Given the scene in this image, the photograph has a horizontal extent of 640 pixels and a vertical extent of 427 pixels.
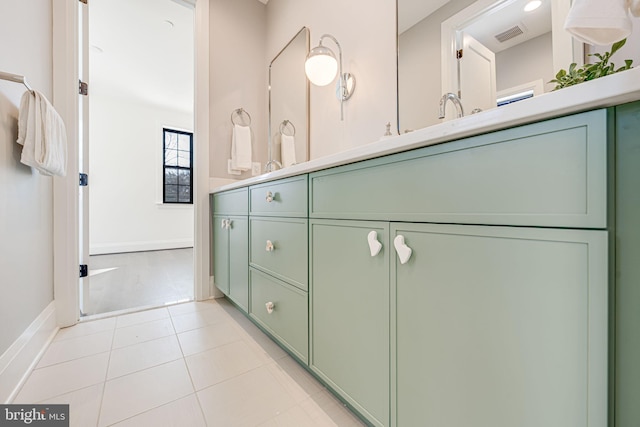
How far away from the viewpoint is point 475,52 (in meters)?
0.99

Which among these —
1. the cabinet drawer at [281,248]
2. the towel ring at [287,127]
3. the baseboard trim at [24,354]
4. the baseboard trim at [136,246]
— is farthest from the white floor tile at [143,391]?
the baseboard trim at [136,246]

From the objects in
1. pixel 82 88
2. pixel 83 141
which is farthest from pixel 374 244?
pixel 82 88

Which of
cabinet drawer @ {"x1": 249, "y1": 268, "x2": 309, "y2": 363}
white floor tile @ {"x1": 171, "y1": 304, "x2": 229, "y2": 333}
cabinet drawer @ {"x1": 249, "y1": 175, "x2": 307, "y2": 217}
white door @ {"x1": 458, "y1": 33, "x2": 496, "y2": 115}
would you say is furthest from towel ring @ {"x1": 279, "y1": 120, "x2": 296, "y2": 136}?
white floor tile @ {"x1": 171, "y1": 304, "x2": 229, "y2": 333}

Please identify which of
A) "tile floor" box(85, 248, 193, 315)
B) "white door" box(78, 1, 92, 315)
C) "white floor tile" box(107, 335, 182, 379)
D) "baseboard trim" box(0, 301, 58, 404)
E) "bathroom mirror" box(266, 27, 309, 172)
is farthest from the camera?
"tile floor" box(85, 248, 193, 315)

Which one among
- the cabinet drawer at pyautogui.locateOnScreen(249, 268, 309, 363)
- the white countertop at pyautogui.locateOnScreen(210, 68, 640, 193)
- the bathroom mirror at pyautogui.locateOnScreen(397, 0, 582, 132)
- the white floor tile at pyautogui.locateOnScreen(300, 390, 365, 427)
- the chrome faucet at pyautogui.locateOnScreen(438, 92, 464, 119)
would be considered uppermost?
the bathroom mirror at pyautogui.locateOnScreen(397, 0, 582, 132)

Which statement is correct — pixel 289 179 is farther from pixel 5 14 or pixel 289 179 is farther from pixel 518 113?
pixel 5 14

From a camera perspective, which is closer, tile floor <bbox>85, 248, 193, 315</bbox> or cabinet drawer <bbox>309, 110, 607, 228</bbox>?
cabinet drawer <bbox>309, 110, 607, 228</bbox>

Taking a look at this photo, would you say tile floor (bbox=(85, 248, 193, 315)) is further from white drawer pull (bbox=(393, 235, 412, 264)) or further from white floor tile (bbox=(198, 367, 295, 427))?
white drawer pull (bbox=(393, 235, 412, 264))

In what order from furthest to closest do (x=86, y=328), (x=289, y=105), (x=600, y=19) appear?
(x=289, y=105) < (x=86, y=328) < (x=600, y=19)

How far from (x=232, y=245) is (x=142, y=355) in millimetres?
710

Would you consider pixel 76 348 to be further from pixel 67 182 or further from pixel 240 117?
pixel 240 117

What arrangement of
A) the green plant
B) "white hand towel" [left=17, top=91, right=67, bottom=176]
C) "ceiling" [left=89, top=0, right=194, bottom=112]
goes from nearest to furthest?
the green plant → "white hand towel" [left=17, top=91, right=67, bottom=176] → "ceiling" [left=89, top=0, right=194, bottom=112]

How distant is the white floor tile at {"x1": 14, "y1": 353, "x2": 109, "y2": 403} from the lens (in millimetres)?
971

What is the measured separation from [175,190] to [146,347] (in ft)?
13.3
